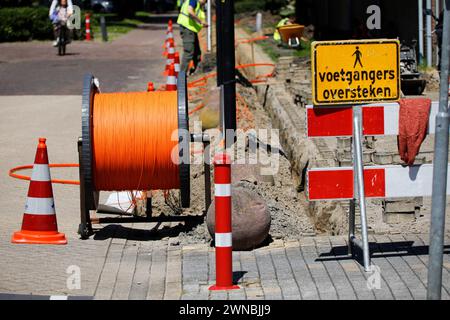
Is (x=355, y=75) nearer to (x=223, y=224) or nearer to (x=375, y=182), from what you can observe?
(x=375, y=182)

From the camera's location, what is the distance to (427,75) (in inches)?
798

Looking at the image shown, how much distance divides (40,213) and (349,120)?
10.2 ft

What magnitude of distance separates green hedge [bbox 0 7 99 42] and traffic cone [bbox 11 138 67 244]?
27.2m

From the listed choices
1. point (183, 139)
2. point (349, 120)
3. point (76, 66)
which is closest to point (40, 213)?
point (183, 139)

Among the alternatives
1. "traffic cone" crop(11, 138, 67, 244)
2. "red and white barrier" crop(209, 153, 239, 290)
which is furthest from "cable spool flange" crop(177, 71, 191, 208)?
"red and white barrier" crop(209, 153, 239, 290)

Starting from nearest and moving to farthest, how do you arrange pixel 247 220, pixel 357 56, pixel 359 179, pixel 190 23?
1. pixel 359 179
2. pixel 357 56
3. pixel 247 220
4. pixel 190 23

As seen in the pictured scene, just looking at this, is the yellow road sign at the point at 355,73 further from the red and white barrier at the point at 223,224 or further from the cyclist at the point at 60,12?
the cyclist at the point at 60,12

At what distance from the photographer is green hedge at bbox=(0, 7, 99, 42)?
3553 cm

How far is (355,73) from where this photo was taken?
26.9ft

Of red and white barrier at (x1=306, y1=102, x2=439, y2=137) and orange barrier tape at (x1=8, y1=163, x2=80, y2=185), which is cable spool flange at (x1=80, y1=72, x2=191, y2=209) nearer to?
red and white barrier at (x1=306, y1=102, x2=439, y2=137)

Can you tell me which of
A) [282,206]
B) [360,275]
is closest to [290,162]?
[282,206]

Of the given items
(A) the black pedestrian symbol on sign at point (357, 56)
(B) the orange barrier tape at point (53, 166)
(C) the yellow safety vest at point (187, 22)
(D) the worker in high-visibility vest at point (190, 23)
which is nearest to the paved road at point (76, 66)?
(D) the worker in high-visibility vest at point (190, 23)

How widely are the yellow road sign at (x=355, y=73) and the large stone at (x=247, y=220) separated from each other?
1.26m
